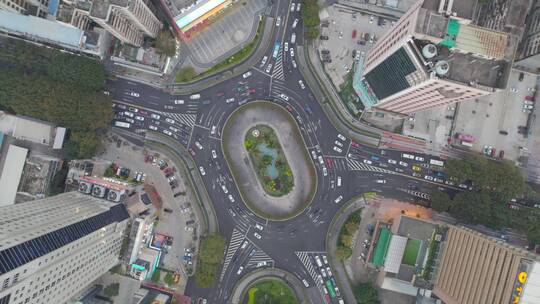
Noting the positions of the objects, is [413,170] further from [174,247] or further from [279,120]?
[174,247]

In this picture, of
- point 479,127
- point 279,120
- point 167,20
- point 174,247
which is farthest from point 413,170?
point 167,20

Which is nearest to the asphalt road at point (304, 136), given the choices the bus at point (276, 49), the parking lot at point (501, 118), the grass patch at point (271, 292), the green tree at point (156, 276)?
the bus at point (276, 49)

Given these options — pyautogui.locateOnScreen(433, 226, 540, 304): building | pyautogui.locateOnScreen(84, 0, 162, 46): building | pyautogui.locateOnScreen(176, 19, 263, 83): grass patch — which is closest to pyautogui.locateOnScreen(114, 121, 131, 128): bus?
pyautogui.locateOnScreen(176, 19, 263, 83): grass patch

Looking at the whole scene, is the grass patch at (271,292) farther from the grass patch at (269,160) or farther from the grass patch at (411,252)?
the grass patch at (411,252)

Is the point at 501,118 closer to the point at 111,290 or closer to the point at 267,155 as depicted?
the point at 267,155

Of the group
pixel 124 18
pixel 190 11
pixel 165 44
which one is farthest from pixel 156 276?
pixel 190 11

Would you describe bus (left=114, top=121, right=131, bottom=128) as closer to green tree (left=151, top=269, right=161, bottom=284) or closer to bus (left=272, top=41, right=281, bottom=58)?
green tree (left=151, top=269, right=161, bottom=284)
